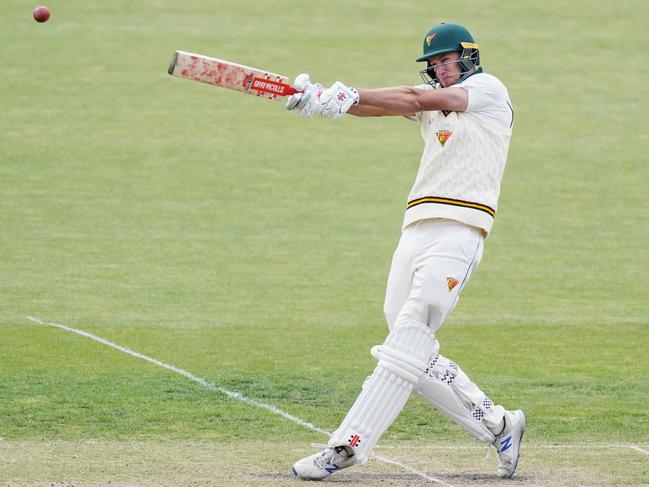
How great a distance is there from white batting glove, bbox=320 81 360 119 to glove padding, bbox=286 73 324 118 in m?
0.03

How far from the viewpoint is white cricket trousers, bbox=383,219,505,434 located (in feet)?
20.7

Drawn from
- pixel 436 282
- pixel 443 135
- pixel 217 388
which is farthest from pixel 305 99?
pixel 217 388

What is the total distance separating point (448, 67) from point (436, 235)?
897mm

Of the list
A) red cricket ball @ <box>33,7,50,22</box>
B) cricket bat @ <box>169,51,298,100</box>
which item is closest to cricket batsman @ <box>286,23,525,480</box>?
cricket bat @ <box>169,51,298,100</box>

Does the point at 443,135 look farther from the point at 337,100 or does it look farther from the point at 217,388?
the point at 217,388

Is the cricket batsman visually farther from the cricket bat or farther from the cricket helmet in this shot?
the cricket bat

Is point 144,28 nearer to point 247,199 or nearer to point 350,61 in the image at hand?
point 350,61

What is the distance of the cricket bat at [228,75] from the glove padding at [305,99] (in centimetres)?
7

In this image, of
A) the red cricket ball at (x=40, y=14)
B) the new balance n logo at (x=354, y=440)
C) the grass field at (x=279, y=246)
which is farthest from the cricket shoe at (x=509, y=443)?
the red cricket ball at (x=40, y=14)

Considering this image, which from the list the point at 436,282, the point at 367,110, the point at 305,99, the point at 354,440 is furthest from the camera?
the point at 367,110

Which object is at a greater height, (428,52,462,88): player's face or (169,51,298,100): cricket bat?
(428,52,462,88): player's face

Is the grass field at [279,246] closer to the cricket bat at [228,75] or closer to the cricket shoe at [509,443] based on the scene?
the cricket shoe at [509,443]

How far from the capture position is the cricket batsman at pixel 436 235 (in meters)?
6.22

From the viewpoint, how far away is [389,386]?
6.26 meters
